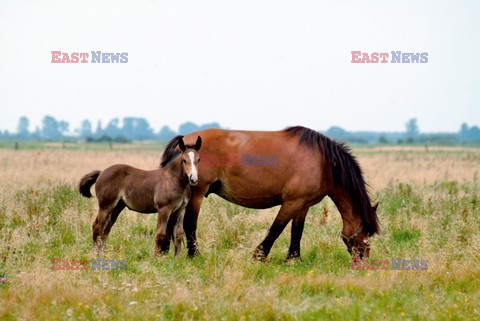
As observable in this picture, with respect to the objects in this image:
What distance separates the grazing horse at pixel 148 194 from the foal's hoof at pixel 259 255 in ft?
3.75

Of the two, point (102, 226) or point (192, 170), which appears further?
point (102, 226)

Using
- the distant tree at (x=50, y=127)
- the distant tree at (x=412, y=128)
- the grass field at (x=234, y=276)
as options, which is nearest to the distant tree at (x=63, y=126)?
the distant tree at (x=50, y=127)

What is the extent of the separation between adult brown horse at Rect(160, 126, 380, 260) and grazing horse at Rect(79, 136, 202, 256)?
404 millimetres

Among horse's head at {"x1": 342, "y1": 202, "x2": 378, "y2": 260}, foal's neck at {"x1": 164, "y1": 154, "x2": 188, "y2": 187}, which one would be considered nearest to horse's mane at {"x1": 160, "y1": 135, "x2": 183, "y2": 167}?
foal's neck at {"x1": 164, "y1": 154, "x2": 188, "y2": 187}

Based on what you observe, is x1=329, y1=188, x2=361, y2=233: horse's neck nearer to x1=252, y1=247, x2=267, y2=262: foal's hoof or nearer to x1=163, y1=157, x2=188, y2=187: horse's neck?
x1=252, y1=247, x2=267, y2=262: foal's hoof

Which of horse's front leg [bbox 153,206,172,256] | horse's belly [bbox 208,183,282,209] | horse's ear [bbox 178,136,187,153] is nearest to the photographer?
horse's ear [bbox 178,136,187,153]

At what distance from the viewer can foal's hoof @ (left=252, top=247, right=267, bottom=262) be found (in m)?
7.79

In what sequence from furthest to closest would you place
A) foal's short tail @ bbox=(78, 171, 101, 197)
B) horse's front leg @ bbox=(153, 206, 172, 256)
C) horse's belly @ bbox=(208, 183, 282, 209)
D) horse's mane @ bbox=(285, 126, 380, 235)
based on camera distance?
foal's short tail @ bbox=(78, 171, 101, 197) < horse's belly @ bbox=(208, 183, 282, 209) < horse's mane @ bbox=(285, 126, 380, 235) < horse's front leg @ bbox=(153, 206, 172, 256)

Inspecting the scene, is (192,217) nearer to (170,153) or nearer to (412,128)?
(170,153)

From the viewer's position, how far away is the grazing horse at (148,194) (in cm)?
750

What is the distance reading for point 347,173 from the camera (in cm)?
794

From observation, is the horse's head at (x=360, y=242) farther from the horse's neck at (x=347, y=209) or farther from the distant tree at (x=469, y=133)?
the distant tree at (x=469, y=133)

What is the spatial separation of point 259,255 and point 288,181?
3.91ft

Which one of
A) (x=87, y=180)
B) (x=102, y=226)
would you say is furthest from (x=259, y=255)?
(x=87, y=180)
